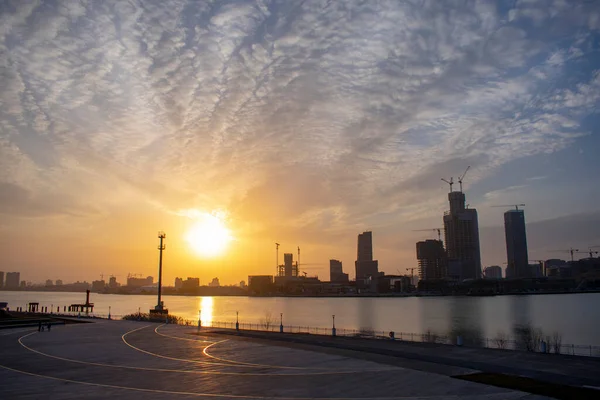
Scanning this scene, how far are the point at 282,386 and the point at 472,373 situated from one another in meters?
16.7

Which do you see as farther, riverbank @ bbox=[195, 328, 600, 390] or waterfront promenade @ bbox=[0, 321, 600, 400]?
riverbank @ bbox=[195, 328, 600, 390]

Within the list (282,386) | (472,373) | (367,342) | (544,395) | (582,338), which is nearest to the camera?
(544,395)

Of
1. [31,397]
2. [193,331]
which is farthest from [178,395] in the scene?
[193,331]

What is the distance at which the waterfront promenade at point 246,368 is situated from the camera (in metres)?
33.8

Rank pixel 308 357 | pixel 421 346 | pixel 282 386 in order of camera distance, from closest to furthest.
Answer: pixel 282 386 → pixel 308 357 → pixel 421 346

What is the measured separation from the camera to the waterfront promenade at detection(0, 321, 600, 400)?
33.8 m

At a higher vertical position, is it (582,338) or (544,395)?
(544,395)

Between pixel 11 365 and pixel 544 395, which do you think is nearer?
pixel 544 395

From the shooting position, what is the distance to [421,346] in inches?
2208

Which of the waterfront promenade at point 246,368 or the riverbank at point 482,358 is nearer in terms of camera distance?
the waterfront promenade at point 246,368

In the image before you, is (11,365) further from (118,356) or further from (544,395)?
(544,395)

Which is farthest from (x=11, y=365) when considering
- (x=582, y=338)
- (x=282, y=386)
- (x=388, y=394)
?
(x=582, y=338)

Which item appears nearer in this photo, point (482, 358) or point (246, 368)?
point (246, 368)

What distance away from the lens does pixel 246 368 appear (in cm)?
4297
